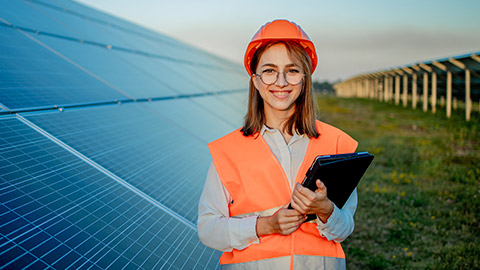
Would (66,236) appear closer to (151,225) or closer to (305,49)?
(151,225)

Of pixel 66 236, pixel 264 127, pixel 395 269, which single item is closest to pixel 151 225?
pixel 66 236

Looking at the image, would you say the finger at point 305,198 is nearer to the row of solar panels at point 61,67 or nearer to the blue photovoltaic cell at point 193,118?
the row of solar panels at point 61,67

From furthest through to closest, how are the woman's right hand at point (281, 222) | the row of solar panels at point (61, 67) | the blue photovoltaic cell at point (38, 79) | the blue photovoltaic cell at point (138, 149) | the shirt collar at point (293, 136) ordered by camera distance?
1. the row of solar panels at point (61, 67)
2. the blue photovoltaic cell at point (38, 79)
3. the blue photovoltaic cell at point (138, 149)
4. the shirt collar at point (293, 136)
5. the woman's right hand at point (281, 222)

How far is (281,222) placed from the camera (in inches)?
62.9

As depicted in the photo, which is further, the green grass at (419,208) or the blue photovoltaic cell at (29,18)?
the blue photovoltaic cell at (29,18)

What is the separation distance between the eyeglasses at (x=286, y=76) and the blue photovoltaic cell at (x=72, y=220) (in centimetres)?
108

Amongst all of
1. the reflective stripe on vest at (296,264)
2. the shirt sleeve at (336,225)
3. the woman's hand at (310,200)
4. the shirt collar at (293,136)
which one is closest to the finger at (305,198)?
the woman's hand at (310,200)

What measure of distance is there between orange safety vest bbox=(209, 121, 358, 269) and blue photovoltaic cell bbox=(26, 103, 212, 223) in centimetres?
83

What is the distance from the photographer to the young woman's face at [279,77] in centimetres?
186

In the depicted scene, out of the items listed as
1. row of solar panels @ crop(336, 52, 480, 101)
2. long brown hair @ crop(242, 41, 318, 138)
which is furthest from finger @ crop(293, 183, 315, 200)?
row of solar panels @ crop(336, 52, 480, 101)

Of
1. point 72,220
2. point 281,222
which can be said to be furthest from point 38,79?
point 281,222

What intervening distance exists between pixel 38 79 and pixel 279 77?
7.86 ft

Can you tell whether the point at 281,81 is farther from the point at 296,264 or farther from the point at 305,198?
the point at 296,264

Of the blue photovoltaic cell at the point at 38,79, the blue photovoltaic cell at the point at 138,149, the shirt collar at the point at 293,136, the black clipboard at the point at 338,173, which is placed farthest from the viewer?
the blue photovoltaic cell at the point at 38,79
